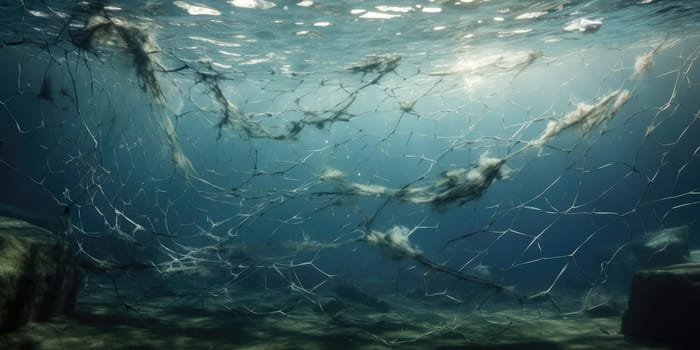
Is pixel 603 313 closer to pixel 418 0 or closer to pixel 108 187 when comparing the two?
pixel 418 0

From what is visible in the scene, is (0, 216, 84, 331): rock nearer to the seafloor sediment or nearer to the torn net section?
the seafloor sediment

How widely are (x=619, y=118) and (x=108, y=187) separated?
231 feet

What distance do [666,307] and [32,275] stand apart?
40.5 feet

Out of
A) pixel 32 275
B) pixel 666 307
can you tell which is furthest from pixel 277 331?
pixel 666 307

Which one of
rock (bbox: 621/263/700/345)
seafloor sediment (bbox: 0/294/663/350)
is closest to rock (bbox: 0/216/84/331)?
seafloor sediment (bbox: 0/294/663/350)

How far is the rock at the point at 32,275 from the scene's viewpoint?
20.7 feet

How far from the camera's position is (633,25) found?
Answer: 16531 millimetres

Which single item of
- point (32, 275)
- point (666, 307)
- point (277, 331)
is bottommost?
point (277, 331)

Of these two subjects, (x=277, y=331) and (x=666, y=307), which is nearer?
(x=666, y=307)

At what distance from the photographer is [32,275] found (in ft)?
22.5

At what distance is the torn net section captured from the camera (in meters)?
6.76

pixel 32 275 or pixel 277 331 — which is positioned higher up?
pixel 32 275

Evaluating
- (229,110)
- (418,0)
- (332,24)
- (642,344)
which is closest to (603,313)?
(642,344)

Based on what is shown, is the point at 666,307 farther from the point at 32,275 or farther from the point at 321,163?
the point at 321,163
